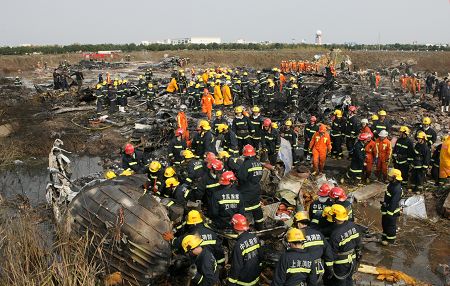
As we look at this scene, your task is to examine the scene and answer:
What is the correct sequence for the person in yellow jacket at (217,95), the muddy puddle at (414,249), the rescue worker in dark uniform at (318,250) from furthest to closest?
1. the person in yellow jacket at (217,95)
2. the muddy puddle at (414,249)
3. the rescue worker in dark uniform at (318,250)

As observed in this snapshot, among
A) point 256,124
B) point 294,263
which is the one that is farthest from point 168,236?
point 256,124

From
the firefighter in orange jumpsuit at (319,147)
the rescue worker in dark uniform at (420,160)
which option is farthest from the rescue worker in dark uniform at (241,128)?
the rescue worker in dark uniform at (420,160)

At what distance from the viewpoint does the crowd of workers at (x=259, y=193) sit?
476 centimetres

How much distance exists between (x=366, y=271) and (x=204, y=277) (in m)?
3.00

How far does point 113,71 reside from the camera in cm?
3984

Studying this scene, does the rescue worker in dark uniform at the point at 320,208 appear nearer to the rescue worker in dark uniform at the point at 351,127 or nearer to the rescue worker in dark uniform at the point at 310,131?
the rescue worker in dark uniform at the point at 310,131

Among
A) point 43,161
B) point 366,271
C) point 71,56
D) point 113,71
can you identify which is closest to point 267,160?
point 366,271

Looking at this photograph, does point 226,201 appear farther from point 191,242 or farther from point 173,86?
point 173,86

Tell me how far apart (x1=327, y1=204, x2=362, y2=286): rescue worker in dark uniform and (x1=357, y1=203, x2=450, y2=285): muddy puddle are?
6.18 feet

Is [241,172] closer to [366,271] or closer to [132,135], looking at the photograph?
[366,271]

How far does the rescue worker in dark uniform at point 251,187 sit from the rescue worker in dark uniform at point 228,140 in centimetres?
302

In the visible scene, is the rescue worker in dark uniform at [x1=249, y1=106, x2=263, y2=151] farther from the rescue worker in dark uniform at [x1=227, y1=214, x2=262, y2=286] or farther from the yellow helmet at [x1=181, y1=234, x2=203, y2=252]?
the yellow helmet at [x1=181, y1=234, x2=203, y2=252]

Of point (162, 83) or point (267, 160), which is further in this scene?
point (162, 83)

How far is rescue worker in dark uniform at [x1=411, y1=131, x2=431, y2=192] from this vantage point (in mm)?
9195
